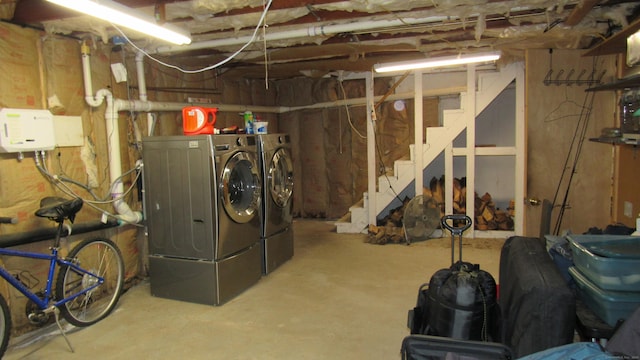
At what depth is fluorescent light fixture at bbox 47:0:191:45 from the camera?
2.15 meters

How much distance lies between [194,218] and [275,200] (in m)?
1.05

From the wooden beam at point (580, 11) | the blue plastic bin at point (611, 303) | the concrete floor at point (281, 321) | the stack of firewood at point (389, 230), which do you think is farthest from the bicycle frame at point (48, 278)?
the wooden beam at point (580, 11)

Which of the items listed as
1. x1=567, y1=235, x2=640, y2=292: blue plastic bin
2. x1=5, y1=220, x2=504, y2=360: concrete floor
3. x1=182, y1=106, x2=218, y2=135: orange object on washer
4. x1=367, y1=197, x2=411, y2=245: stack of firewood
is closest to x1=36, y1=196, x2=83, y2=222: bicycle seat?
x1=5, y1=220, x2=504, y2=360: concrete floor

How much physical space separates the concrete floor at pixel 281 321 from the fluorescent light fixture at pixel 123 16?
2.13 meters

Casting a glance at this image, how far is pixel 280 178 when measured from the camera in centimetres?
461

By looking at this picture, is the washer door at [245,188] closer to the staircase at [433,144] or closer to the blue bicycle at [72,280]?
the blue bicycle at [72,280]

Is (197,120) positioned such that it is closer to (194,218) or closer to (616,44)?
(194,218)

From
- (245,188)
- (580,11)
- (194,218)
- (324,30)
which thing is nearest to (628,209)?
(580,11)

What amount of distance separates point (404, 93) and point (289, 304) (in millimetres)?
3527

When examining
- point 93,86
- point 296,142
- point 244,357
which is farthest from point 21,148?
point 296,142

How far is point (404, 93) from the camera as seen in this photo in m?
5.84

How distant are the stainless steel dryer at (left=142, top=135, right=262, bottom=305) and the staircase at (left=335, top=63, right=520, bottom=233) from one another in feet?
8.00

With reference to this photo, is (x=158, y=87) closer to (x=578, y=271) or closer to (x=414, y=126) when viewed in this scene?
(x=414, y=126)

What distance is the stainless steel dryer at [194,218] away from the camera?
344cm
